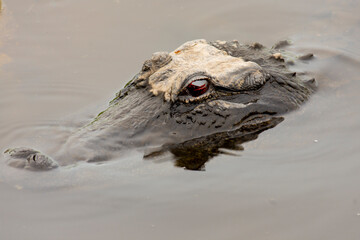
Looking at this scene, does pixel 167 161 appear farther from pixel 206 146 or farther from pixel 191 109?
pixel 191 109

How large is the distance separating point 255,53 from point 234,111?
0.89 metres

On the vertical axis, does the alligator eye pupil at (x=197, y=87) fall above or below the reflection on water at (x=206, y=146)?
above

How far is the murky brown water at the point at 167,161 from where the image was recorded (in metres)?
4.73

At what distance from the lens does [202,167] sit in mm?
5266

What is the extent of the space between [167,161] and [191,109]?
1.91ft

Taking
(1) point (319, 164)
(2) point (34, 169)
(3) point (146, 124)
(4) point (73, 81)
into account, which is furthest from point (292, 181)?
(4) point (73, 81)

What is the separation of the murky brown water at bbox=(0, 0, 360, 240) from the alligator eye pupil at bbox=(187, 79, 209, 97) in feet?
2.25

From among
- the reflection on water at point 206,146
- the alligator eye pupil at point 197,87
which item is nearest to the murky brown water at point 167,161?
the reflection on water at point 206,146

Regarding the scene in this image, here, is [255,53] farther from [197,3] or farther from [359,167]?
[197,3]

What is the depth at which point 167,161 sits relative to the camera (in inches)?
207

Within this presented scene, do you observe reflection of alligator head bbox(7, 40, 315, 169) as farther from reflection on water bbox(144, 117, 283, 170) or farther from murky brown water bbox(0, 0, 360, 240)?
murky brown water bbox(0, 0, 360, 240)

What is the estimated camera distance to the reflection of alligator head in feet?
17.4

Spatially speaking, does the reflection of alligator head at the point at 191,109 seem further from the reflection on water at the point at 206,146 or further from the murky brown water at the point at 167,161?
the murky brown water at the point at 167,161

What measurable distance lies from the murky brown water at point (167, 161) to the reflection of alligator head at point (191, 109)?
6.4 inches
